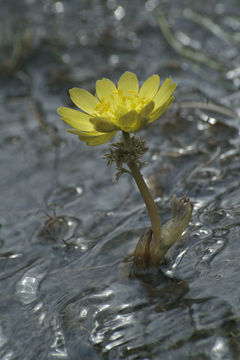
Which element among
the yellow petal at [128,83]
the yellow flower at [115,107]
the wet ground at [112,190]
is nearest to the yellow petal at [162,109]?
the yellow flower at [115,107]

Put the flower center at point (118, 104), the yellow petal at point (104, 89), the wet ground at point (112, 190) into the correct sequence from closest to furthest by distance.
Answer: the wet ground at point (112, 190), the flower center at point (118, 104), the yellow petal at point (104, 89)

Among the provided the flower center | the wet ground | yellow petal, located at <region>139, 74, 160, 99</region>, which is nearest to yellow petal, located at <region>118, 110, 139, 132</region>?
the flower center

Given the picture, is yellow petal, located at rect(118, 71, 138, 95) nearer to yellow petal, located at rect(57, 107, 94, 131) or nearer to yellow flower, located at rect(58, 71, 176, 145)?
yellow flower, located at rect(58, 71, 176, 145)

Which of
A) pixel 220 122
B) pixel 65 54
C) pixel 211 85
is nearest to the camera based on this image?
pixel 220 122

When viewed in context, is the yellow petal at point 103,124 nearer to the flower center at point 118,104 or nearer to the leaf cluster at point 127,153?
the leaf cluster at point 127,153

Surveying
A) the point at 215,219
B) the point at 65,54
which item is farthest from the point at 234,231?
the point at 65,54

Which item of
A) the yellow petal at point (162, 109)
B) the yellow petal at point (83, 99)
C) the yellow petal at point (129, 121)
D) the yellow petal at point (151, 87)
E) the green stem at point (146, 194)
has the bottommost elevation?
the green stem at point (146, 194)

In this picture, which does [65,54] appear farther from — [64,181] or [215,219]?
[215,219]
